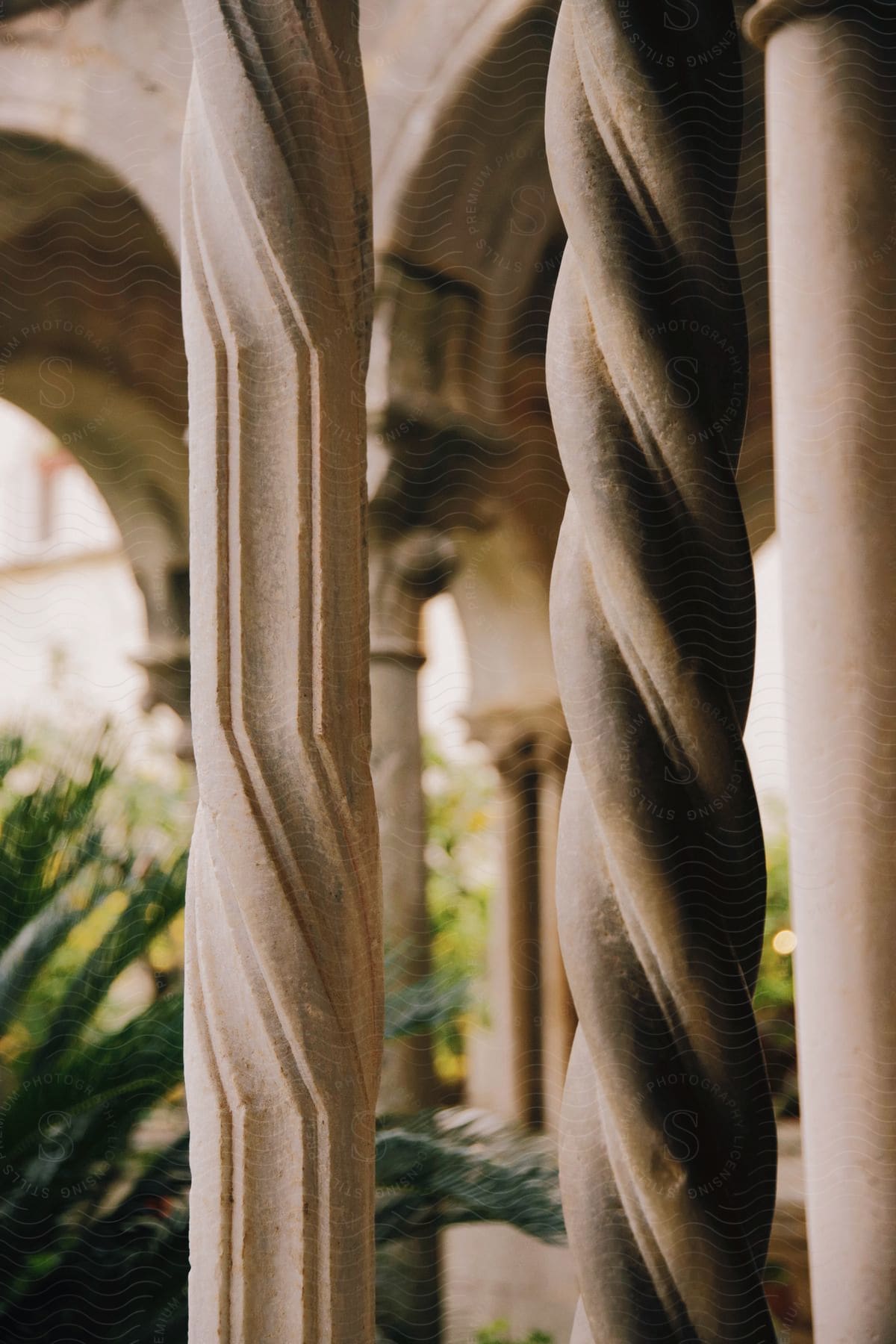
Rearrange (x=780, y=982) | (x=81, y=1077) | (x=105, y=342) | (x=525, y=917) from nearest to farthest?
1. (x=81, y=1077)
2. (x=105, y=342)
3. (x=780, y=982)
4. (x=525, y=917)

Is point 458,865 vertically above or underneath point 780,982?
above

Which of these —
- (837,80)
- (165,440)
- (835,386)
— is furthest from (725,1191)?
(165,440)

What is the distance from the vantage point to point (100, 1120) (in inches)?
48.1

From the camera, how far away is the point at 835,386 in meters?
0.80

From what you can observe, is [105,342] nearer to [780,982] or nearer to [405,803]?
[405,803]

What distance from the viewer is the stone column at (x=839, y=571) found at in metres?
0.72

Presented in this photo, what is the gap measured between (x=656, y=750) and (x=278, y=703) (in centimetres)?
12

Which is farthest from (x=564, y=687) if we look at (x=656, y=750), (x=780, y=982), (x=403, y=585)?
(x=780, y=982)

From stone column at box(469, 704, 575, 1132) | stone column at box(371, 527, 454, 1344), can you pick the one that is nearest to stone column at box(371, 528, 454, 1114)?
stone column at box(371, 527, 454, 1344)

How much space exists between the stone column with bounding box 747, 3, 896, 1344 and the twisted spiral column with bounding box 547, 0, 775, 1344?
309 millimetres

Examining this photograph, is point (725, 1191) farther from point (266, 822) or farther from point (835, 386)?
point (835, 386)

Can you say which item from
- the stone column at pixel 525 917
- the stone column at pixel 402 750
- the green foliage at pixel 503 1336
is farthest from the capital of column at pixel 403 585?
the green foliage at pixel 503 1336

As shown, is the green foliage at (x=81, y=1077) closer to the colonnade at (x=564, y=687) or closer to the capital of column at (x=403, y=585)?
the capital of column at (x=403, y=585)

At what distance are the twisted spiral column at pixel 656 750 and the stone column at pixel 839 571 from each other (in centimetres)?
31
